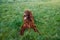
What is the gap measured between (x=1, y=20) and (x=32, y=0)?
1.47 ft

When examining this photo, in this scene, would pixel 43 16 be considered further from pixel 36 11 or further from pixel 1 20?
pixel 1 20

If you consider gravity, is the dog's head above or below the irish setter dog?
above

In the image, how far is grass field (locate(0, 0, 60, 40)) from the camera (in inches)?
121

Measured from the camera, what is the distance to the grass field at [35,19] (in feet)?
10.1

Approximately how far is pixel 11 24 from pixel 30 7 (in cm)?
31

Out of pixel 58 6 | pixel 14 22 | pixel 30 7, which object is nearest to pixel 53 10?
pixel 58 6

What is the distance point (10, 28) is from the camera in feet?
10.2

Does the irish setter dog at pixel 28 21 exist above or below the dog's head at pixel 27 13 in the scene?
below

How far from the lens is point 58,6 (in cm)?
326

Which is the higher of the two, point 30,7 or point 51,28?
point 30,7

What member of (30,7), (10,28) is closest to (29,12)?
(30,7)

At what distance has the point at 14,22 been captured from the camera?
3133 mm

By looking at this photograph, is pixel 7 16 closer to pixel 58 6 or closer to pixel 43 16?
pixel 43 16

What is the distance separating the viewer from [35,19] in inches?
124
